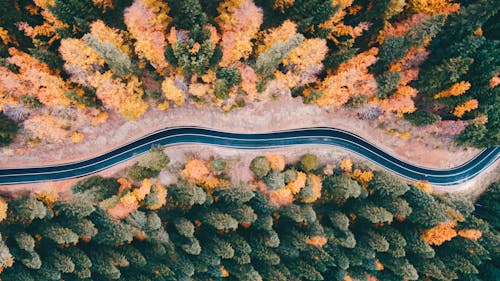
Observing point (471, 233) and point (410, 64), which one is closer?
point (410, 64)

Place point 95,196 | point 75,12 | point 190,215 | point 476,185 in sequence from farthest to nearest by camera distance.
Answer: point 476,185 < point 190,215 < point 95,196 < point 75,12

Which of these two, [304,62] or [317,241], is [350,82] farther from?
[317,241]

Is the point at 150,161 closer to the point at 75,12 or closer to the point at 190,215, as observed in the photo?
the point at 190,215

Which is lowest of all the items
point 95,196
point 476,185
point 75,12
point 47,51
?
point 95,196

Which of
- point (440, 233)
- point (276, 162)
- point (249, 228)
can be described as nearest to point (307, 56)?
point (276, 162)

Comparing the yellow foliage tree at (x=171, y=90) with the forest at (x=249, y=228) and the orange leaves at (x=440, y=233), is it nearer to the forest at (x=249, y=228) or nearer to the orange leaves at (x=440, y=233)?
the forest at (x=249, y=228)

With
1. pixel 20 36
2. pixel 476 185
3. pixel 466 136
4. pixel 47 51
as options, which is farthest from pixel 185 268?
pixel 476 185
